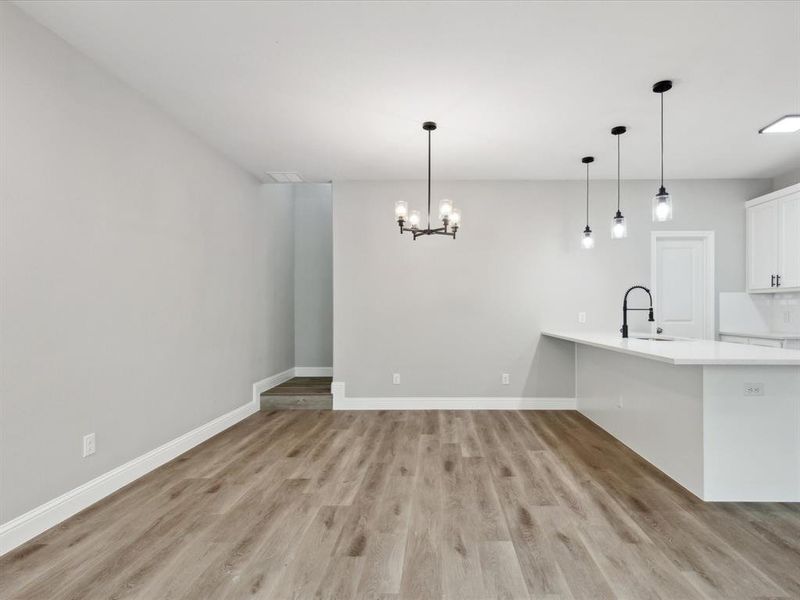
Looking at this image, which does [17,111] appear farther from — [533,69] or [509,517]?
[509,517]

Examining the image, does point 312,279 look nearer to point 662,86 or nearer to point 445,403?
point 445,403

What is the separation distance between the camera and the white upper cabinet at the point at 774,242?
13.9ft

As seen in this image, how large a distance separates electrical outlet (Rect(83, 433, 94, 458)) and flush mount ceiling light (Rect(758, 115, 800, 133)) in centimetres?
548

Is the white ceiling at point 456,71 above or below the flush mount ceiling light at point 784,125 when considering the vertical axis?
above

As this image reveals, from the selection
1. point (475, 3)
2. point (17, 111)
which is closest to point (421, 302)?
point (475, 3)

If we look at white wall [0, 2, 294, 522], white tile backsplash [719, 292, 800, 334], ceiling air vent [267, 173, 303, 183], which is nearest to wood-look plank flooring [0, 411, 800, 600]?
white wall [0, 2, 294, 522]

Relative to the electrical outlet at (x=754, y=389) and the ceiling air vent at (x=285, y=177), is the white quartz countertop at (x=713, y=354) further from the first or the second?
the ceiling air vent at (x=285, y=177)

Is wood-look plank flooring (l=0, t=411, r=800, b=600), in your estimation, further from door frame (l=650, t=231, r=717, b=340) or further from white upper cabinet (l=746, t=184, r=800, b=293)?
white upper cabinet (l=746, t=184, r=800, b=293)

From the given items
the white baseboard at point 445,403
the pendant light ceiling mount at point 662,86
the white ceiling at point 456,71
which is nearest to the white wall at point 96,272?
the white ceiling at point 456,71

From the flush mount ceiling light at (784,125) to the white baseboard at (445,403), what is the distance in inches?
124

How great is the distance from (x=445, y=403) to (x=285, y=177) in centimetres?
328

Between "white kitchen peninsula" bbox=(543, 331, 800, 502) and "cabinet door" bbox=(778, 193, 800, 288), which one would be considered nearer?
"white kitchen peninsula" bbox=(543, 331, 800, 502)

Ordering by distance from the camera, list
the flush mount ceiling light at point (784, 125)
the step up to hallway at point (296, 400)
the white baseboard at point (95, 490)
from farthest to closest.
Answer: the step up to hallway at point (296, 400)
the flush mount ceiling light at point (784, 125)
the white baseboard at point (95, 490)

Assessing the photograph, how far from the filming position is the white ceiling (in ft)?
7.09
